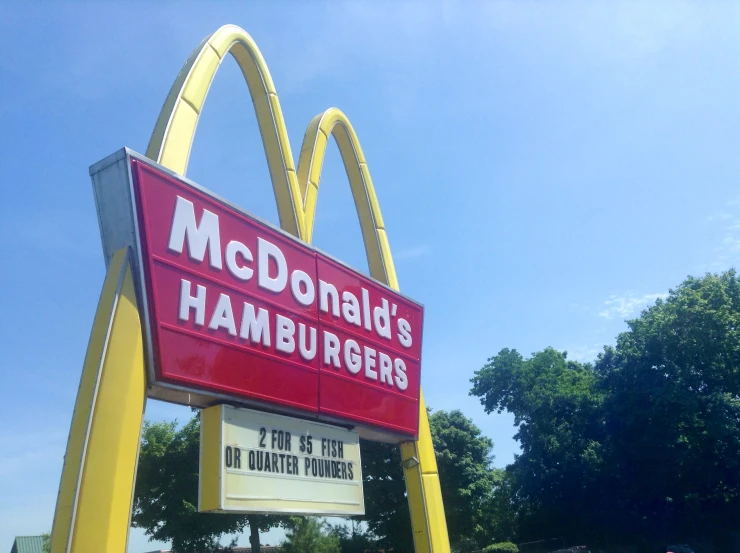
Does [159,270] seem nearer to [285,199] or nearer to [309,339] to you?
[309,339]

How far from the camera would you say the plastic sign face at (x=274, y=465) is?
7570 mm

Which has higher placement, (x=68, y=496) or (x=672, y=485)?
(x=672, y=485)

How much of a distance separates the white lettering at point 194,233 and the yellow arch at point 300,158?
0.61 meters

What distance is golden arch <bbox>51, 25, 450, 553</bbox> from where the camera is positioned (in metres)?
6.10

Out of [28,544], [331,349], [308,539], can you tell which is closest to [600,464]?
[308,539]

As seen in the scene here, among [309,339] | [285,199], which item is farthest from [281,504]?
[285,199]

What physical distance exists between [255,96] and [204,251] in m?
4.51

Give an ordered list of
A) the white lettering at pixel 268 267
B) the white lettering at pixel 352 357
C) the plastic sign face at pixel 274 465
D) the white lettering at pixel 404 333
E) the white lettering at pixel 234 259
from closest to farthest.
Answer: the plastic sign face at pixel 274 465 → the white lettering at pixel 234 259 → the white lettering at pixel 268 267 → the white lettering at pixel 352 357 → the white lettering at pixel 404 333

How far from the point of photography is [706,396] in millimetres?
31078

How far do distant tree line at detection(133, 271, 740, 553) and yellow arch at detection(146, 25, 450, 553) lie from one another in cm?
2016

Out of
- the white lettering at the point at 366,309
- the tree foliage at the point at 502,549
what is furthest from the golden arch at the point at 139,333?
the tree foliage at the point at 502,549

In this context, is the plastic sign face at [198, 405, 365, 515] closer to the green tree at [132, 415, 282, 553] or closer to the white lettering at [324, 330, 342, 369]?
the white lettering at [324, 330, 342, 369]

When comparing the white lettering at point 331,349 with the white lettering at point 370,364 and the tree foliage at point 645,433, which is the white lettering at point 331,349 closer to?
the white lettering at point 370,364

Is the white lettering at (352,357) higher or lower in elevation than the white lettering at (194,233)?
lower
